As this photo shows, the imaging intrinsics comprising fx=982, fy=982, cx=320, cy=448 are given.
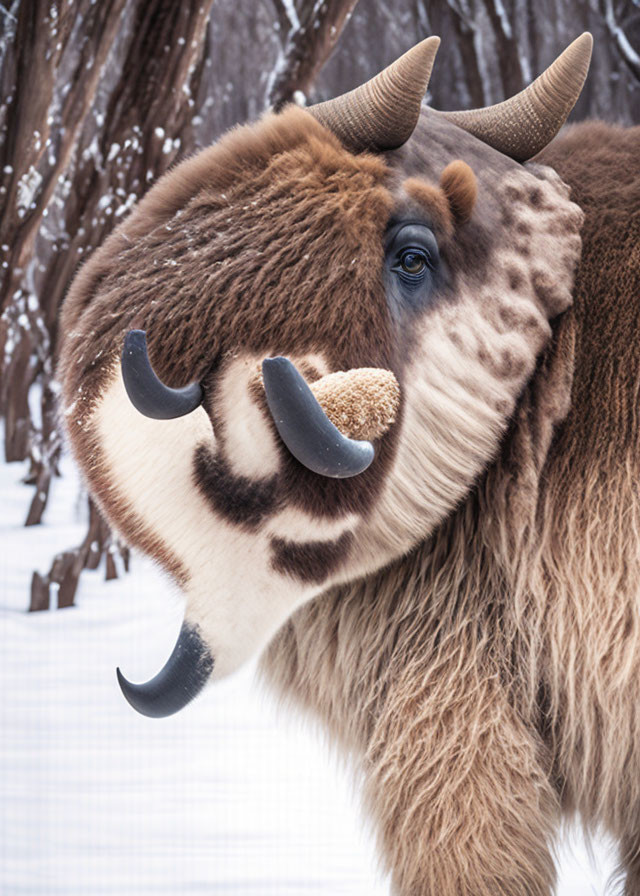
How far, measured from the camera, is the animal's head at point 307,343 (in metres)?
1.04

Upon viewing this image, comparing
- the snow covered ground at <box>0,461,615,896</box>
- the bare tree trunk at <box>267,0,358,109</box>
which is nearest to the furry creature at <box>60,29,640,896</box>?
the snow covered ground at <box>0,461,615,896</box>

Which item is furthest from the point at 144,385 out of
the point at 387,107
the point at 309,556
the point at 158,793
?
the point at 158,793

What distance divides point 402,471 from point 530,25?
17.3ft

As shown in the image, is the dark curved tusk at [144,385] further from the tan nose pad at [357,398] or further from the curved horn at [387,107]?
the curved horn at [387,107]

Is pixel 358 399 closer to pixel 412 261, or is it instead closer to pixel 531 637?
pixel 412 261

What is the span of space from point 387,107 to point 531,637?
63 cm

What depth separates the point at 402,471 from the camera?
1086 mm

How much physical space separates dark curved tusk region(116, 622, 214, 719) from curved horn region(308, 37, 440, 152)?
0.59 metres

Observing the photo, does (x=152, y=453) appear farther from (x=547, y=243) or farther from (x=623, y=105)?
(x=623, y=105)

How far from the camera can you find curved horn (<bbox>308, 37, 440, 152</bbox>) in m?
1.08

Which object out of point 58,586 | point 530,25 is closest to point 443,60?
point 530,25

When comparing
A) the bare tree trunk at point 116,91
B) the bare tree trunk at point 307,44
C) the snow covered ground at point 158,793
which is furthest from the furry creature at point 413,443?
the bare tree trunk at point 307,44

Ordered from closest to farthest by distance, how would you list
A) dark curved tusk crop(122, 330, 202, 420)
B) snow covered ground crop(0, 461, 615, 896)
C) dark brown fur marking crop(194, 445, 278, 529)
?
dark curved tusk crop(122, 330, 202, 420)
dark brown fur marking crop(194, 445, 278, 529)
snow covered ground crop(0, 461, 615, 896)

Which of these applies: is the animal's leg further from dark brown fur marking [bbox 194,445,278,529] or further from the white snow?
the white snow
